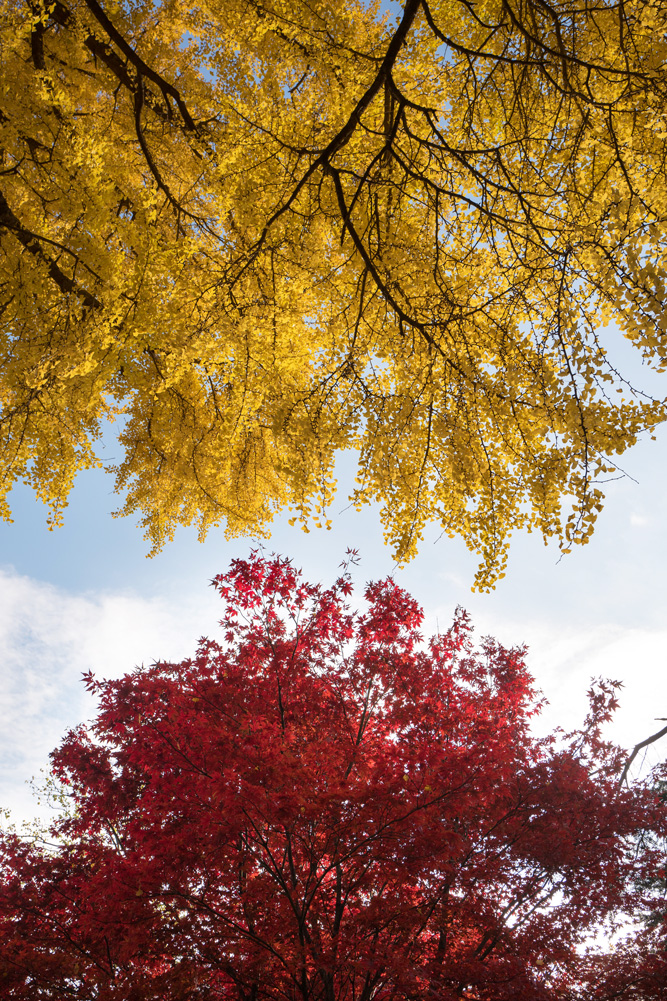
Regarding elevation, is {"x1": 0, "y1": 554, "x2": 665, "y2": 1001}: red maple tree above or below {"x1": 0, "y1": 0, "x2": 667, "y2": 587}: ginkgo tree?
below

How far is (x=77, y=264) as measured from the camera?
5031 mm

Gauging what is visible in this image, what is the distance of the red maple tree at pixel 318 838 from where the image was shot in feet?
11.4

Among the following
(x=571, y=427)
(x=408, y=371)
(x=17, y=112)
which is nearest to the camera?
(x=571, y=427)

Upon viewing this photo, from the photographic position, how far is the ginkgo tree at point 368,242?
3.18 metres

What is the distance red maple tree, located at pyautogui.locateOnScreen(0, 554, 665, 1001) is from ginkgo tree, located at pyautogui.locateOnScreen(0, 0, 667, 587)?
63.5 inches

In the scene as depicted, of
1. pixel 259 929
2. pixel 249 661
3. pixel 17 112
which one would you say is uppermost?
pixel 17 112

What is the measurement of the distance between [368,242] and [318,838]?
14.4ft

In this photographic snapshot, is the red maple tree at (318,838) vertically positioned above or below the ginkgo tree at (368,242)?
below

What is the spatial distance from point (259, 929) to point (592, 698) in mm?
4516

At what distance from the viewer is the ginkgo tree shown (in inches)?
125

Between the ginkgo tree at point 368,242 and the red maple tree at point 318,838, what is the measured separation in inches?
63.5

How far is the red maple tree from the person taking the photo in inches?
137

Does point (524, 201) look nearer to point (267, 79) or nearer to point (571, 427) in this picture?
point (571, 427)

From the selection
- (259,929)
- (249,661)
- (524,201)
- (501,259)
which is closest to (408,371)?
(501,259)
